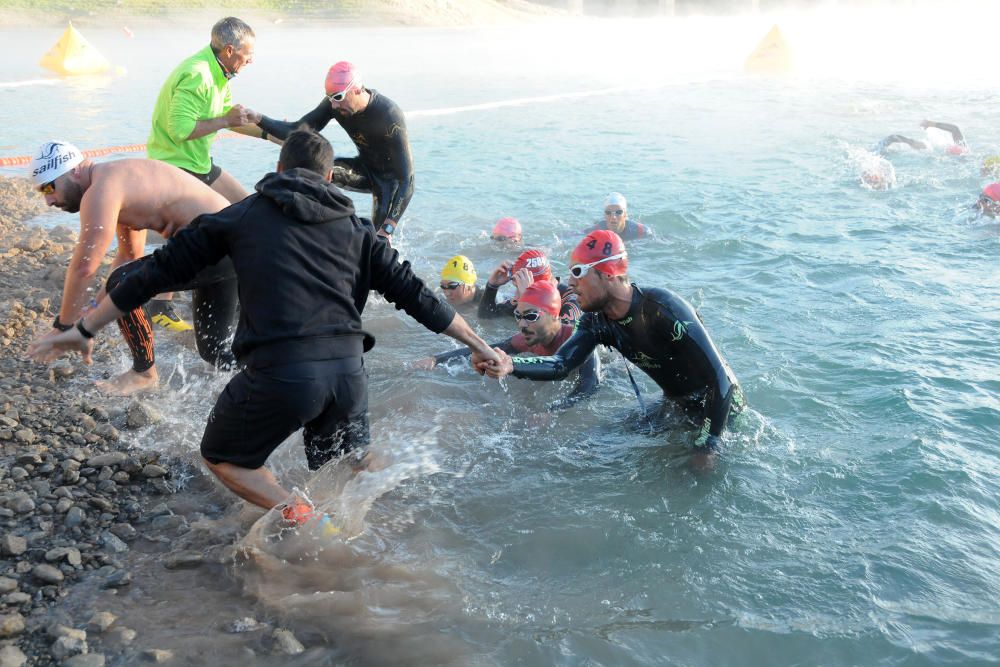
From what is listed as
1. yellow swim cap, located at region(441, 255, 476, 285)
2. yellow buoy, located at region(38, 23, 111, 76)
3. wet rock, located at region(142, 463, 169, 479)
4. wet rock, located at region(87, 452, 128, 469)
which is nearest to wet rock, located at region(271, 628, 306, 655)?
wet rock, located at region(142, 463, 169, 479)

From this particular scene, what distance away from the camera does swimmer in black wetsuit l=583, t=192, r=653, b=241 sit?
9984mm

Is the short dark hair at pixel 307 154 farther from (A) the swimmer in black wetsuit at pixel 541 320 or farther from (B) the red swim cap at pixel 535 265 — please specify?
(B) the red swim cap at pixel 535 265

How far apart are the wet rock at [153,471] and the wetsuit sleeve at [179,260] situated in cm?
144

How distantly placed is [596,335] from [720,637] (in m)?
1.88

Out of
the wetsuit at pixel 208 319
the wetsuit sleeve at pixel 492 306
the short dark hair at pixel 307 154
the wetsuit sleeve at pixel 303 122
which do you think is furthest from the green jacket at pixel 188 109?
the short dark hair at pixel 307 154

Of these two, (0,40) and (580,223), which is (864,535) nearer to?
(580,223)

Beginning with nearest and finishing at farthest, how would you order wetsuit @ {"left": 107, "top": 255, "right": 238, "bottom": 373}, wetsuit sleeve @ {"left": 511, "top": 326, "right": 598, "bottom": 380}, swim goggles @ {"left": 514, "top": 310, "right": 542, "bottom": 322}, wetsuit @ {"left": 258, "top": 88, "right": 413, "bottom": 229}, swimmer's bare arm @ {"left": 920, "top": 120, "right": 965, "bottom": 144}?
wetsuit sleeve @ {"left": 511, "top": 326, "right": 598, "bottom": 380}, wetsuit @ {"left": 107, "top": 255, "right": 238, "bottom": 373}, swim goggles @ {"left": 514, "top": 310, "right": 542, "bottom": 322}, wetsuit @ {"left": 258, "top": 88, "right": 413, "bottom": 229}, swimmer's bare arm @ {"left": 920, "top": 120, "right": 965, "bottom": 144}

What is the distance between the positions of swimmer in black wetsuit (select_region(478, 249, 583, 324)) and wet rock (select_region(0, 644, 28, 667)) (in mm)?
4003

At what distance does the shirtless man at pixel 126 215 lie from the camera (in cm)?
477

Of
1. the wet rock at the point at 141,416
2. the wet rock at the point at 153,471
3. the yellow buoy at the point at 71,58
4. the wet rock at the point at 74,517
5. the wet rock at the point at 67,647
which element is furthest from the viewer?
the yellow buoy at the point at 71,58

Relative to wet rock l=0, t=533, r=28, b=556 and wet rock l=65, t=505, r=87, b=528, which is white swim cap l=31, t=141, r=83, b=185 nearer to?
wet rock l=65, t=505, r=87, b=528

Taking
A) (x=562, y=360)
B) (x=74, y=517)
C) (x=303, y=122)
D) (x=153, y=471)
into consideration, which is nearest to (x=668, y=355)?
(x=562, y=360)

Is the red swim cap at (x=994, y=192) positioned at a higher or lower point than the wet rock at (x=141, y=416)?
higher

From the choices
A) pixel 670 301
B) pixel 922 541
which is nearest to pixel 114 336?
pixel 670 301
